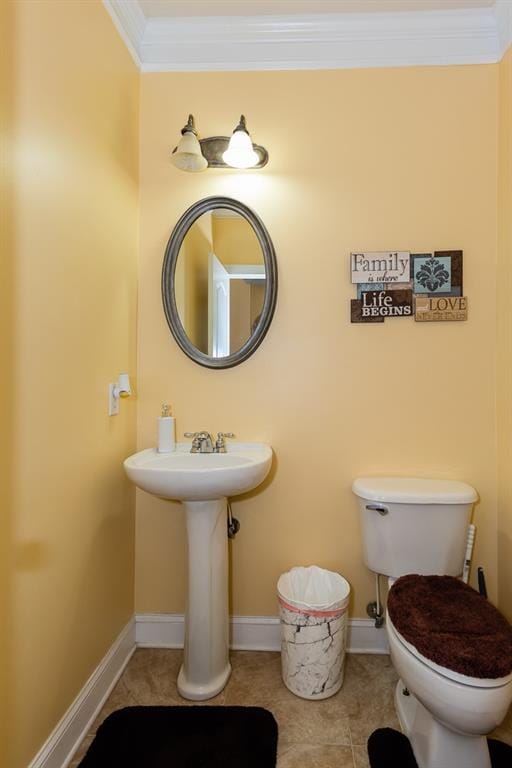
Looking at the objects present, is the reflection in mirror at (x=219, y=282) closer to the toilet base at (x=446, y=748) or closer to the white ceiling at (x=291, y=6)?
the white ceiling at (x=291, y=6)

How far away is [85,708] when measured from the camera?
1353mm

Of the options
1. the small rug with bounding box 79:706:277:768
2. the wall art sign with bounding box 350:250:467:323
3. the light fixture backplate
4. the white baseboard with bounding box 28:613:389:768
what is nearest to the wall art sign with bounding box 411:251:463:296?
the wall art sign with bounding box 350:250:467:323

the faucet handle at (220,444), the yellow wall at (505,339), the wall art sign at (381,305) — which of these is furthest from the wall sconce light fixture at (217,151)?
the faucet handle at (220,444)

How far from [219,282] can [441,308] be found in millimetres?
940

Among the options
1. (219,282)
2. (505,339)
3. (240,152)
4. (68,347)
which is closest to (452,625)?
(505,339)

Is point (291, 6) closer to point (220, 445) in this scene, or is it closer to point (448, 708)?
point (220, 445)

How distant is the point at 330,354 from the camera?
176 cm

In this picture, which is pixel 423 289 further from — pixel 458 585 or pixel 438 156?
pixel 458 585

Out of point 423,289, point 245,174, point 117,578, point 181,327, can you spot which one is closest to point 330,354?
point 423,289

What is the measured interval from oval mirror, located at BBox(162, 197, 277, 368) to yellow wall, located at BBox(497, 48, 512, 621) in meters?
0.92

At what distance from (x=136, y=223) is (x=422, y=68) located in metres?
1.36

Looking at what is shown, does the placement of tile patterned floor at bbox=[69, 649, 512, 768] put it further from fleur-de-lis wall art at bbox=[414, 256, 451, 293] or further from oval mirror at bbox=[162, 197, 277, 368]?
fleur-de-lis wall art at bbox=[414, 256, 451, 293]

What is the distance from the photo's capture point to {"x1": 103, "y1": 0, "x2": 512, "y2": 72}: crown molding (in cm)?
169

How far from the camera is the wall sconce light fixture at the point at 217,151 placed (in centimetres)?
156
